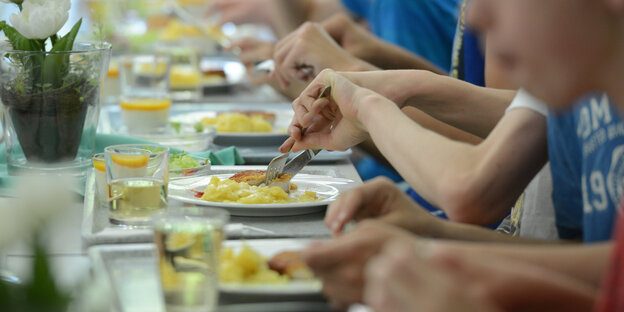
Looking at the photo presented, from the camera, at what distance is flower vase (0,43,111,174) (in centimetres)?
150

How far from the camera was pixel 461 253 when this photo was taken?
679 mm

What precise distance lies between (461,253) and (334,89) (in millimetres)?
735

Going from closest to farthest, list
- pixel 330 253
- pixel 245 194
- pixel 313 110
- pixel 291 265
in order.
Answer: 1. pixel 330 253
2. pixel 291 265
3. pixel 245 194
4. pixel 313 110

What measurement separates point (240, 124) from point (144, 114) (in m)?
0.26

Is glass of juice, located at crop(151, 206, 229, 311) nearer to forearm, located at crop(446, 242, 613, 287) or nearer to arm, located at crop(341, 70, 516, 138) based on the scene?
forearm, located at crop(446, 242, 613, 287)

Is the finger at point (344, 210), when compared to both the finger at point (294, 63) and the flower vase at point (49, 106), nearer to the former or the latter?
the flower vase at point (49, 106)

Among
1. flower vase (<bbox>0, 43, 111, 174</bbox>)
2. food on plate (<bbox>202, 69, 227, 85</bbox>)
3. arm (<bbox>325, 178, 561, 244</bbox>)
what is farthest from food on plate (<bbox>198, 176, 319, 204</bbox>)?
food on plate (<bbox>202, 69, 227, 85</bbox>)

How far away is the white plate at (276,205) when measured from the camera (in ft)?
4.08

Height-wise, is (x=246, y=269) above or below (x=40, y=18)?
below

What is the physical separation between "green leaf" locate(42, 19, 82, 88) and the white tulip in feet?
0.09

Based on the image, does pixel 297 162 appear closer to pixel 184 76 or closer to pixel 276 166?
pixel 276 166

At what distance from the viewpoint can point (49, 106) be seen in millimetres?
1515

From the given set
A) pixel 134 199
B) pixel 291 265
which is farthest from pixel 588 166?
pixel 134 199

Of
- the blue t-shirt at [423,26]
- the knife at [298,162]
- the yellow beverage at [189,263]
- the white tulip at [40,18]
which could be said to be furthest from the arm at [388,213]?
the blue t-shirt at [423,26]
